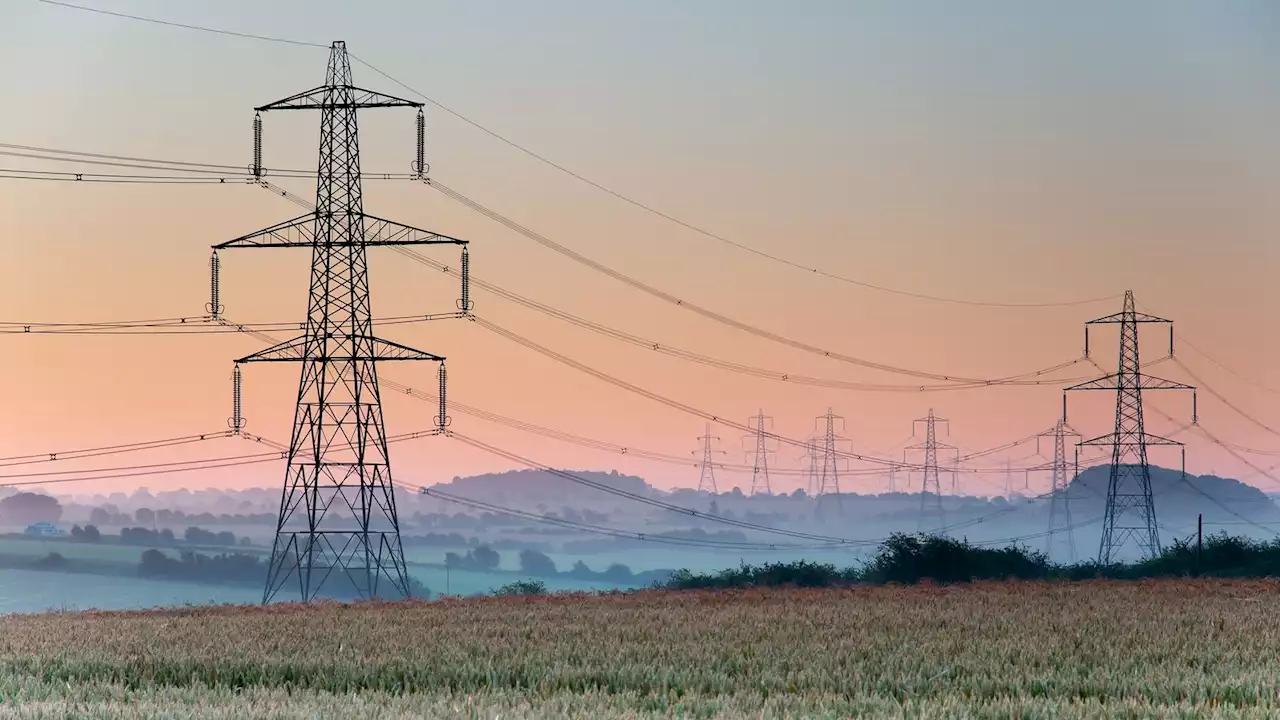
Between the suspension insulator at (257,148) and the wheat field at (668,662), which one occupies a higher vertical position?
the suspension insulator at (257,148)

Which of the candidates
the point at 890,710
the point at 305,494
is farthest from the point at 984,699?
the point at 305,494

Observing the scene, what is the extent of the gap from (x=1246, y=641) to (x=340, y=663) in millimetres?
17928

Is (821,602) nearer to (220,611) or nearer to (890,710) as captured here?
(220,611)

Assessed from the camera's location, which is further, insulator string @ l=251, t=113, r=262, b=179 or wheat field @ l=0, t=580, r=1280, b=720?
insulator string @ l=251, t=113, r=262, b=179

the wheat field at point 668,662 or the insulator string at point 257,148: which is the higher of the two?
the insulator string at point 257,148

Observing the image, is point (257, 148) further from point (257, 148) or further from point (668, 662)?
point (668, 662)

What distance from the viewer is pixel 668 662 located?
25531 mm

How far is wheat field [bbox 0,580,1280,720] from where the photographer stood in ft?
63.9

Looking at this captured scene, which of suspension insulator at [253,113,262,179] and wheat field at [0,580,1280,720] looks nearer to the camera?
wheat field at [0,580,1280,720]

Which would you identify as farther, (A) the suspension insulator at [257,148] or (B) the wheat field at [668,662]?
(A) the suspension insulator at [257,148]

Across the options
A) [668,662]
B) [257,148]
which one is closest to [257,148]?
[257,148]

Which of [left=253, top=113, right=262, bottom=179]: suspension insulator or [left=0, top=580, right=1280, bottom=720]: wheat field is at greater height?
[left=253, top=113, right=262, bottom=179]: suspension insulator

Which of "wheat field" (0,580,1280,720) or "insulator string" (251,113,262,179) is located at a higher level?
"insulator string" (251,113,262,179)

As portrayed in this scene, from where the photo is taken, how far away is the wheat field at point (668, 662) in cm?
1947
